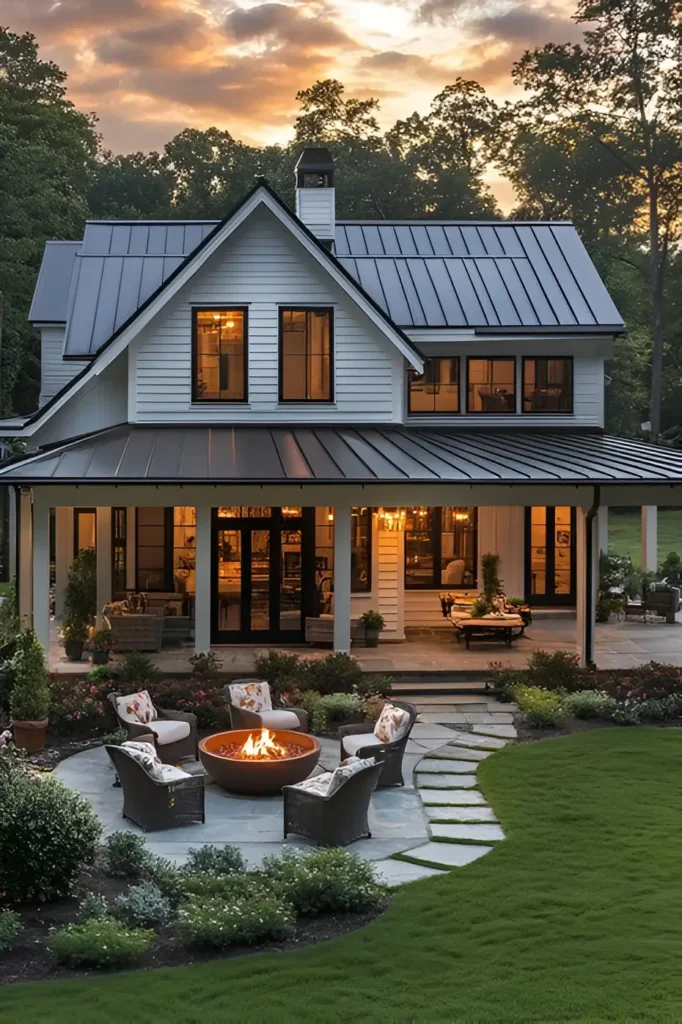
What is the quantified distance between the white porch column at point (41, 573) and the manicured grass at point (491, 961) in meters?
9.22

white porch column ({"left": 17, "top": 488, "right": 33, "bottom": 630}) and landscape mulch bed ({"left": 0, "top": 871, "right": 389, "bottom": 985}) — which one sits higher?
white porch column ({"left": 17, "top": 488, "right": 33, "bottom": 630})

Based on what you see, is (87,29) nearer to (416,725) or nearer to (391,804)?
(416,725)

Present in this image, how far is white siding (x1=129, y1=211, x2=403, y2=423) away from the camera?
2145cm

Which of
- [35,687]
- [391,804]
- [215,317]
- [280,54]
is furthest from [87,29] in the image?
[391,804]

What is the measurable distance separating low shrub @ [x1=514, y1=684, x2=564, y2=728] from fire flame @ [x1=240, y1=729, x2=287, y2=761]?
14.2 ft

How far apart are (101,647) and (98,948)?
1109cm

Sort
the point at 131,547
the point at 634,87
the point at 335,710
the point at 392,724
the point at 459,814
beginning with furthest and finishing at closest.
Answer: the point at 634,87 < the point at 131,547 < the point at 335,710 < the point at 392,724 < the point at 459,814

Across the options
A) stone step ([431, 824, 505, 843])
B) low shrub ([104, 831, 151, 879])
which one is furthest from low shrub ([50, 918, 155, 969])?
stone step ([431, 824, 505, 843])

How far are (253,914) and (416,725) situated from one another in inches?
303

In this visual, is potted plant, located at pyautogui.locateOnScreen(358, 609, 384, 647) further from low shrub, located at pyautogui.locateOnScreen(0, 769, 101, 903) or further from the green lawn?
the green lawn

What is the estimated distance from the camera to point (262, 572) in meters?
21.4

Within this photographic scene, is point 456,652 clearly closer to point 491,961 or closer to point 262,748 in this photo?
point 262,748

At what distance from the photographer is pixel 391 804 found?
502 inches

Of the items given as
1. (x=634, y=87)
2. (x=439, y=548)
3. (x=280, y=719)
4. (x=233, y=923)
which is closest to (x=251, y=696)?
(x=280, y=719)
